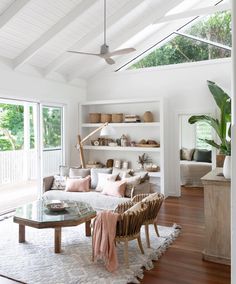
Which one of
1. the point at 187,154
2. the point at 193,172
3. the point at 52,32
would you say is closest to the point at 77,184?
the point at 52,32

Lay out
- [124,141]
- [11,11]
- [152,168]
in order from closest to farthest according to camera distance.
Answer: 1. [11,11]
2. [152,168]
3. [124,141]

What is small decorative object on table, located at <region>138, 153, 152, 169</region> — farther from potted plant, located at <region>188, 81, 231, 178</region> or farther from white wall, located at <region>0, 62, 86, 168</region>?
potted plant, located at <region>188, 81, 231, 178</region>

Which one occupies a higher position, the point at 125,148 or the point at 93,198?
the point at 125,148

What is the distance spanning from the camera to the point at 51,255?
3.61 meters

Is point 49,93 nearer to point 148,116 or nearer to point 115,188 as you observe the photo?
point 148,116

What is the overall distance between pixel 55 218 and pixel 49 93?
12.2 ft

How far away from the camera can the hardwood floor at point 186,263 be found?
120 inches

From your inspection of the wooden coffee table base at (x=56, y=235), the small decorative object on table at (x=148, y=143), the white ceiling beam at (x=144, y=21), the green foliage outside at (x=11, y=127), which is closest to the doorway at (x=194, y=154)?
the small decorative object on table at (x=148, y=143)

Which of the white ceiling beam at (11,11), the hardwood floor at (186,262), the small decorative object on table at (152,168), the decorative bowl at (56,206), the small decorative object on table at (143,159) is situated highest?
the white ceiling beam at (11,11)

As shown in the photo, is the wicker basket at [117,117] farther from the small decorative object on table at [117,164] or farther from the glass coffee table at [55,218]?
the glass coffee table at [55,218]

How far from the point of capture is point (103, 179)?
568cm

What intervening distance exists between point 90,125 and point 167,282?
508cm

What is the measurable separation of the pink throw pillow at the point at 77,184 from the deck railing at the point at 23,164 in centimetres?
125

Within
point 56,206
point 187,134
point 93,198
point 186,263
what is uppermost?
point 187,134
